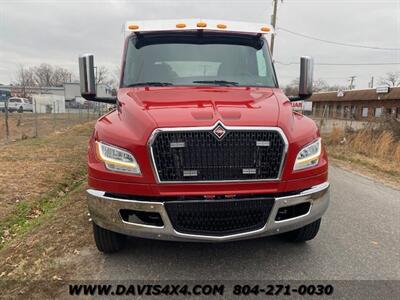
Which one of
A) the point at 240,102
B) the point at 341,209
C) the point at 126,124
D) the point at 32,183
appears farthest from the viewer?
the point at 32,183

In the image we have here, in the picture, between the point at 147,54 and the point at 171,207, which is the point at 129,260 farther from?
the point at 147,54

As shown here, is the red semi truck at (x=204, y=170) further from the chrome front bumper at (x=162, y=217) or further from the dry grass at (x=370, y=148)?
the dry grass at (x=370, y=148)

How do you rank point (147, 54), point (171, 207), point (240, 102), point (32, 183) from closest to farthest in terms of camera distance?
point (171, 207) < point (240, 102) < point (147, 54) < point (32, 183)

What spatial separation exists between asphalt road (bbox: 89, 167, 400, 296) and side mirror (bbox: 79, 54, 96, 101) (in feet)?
6.07

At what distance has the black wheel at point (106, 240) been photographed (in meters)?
3.58

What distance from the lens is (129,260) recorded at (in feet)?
12.1

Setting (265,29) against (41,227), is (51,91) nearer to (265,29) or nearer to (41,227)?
(41,227)

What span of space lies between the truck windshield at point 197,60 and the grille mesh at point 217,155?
55.5 inches

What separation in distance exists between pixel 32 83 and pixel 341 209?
104389mm

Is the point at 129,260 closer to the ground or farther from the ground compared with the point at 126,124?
closer to the ground

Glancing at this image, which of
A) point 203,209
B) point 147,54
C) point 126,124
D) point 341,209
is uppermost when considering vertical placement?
point 147,54

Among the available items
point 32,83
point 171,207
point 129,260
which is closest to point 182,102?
point 171,207

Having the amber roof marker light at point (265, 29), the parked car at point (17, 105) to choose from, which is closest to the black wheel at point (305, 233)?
the amber roof marker light at point (265, 29)

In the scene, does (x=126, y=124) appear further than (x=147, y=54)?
No
